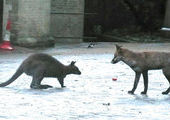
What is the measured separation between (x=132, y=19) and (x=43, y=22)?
11.7m

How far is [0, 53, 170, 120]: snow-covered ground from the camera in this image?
30.7ft

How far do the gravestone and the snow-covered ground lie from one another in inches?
425

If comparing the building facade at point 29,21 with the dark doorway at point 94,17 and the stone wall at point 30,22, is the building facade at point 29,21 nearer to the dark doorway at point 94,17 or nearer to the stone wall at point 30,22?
the stone wall at point 30,22

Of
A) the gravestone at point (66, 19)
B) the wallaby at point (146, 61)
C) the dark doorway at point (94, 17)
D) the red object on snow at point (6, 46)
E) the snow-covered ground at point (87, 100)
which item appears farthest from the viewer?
the dark doorway at point (94, 17)

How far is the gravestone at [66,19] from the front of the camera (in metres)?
25.8

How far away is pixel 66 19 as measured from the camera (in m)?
25.9

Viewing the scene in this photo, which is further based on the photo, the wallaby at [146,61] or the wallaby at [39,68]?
the wallaby at [39,68]

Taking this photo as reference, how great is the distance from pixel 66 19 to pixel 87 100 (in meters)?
15.3

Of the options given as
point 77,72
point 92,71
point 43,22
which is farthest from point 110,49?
point 77,72

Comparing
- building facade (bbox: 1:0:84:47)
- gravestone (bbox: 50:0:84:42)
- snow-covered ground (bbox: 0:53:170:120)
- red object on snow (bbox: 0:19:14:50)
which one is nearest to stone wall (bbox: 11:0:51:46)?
building facade (bbox: 1:0:84:47)

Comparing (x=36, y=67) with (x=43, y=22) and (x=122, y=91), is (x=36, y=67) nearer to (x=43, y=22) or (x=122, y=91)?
(x=122, y=91)

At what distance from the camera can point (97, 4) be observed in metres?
32.8

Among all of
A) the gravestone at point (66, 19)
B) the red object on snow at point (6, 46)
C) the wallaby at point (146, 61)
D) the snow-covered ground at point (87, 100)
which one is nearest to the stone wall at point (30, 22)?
the red object on snow at point (6, 46)

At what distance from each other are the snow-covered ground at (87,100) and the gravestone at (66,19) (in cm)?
1080
